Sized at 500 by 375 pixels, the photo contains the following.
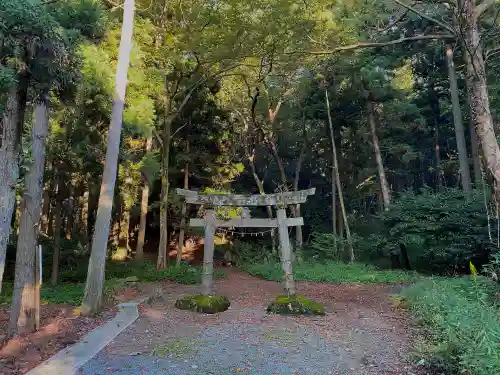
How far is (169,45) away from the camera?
41.6 feet

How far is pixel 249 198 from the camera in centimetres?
891

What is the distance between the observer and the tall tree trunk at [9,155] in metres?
4.64

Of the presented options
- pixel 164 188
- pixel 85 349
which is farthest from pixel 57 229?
pixel 85 349

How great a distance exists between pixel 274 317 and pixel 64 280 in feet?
26.5

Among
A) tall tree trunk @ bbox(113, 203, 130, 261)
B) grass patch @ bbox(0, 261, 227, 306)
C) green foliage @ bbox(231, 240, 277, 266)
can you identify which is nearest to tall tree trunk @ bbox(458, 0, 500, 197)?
grass patch @ bbox(0, 261, 227, 306)

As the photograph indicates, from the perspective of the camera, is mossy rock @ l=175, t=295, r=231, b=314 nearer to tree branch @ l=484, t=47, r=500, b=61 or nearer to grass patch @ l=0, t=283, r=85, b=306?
grass patch @ l=0, t=283, r=85, b=306

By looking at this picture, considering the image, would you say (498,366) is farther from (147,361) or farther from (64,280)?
(64,280)

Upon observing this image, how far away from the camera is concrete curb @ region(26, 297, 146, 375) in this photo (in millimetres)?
4205

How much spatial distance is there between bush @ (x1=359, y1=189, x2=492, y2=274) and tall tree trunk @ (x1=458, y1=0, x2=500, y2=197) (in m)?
5.38

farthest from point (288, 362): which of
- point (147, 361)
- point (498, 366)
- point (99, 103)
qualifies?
point (99, 103)

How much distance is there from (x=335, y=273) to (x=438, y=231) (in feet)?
11.4

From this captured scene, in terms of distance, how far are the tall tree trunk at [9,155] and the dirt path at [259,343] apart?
6.04 ft

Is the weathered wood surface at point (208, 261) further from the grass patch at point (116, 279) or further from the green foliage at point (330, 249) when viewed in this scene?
the green foliage at point (330, 249)

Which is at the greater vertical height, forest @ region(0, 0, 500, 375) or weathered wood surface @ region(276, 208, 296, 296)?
forest @ region(0, 0, 500, 375)
